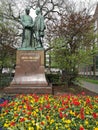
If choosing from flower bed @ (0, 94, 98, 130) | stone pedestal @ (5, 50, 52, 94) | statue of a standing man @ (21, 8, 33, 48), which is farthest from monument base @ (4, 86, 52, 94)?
flower bed @ (0, 94, 98, 130)

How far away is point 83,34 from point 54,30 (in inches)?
101

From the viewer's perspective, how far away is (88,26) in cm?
2042

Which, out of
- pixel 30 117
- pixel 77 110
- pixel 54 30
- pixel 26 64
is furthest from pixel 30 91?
pixel 54 30

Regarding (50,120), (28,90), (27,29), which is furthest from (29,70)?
(50,120)

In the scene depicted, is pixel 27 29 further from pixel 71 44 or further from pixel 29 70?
pixel 71 44

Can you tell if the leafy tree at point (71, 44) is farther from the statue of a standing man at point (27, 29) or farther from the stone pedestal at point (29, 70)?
the stone pedestal at point (29, 70)

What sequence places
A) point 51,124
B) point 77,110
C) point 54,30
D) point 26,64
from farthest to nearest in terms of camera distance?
point 54,30
point 26,64
point 77,110
point 51,124

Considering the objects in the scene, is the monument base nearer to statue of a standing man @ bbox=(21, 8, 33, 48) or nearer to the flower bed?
statue of a standing man @ bbox=(21, 8, 33, 48)

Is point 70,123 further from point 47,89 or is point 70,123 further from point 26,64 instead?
point 26,64

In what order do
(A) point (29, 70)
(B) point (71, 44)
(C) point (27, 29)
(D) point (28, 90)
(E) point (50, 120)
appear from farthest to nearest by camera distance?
1. (B) point (71, 44)
2. (C) point (27, 29)
3. (A) point (29, 70)
4. (D) point (28, 90)
5. (E) point (50, 120)

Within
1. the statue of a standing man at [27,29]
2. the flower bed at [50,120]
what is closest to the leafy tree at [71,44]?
the statue of a standing man at [27,29]

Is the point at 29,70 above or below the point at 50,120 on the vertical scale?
above

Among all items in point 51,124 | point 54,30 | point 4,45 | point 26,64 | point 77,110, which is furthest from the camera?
point 4,45

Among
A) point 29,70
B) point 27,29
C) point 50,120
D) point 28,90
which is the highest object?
point 27,29
